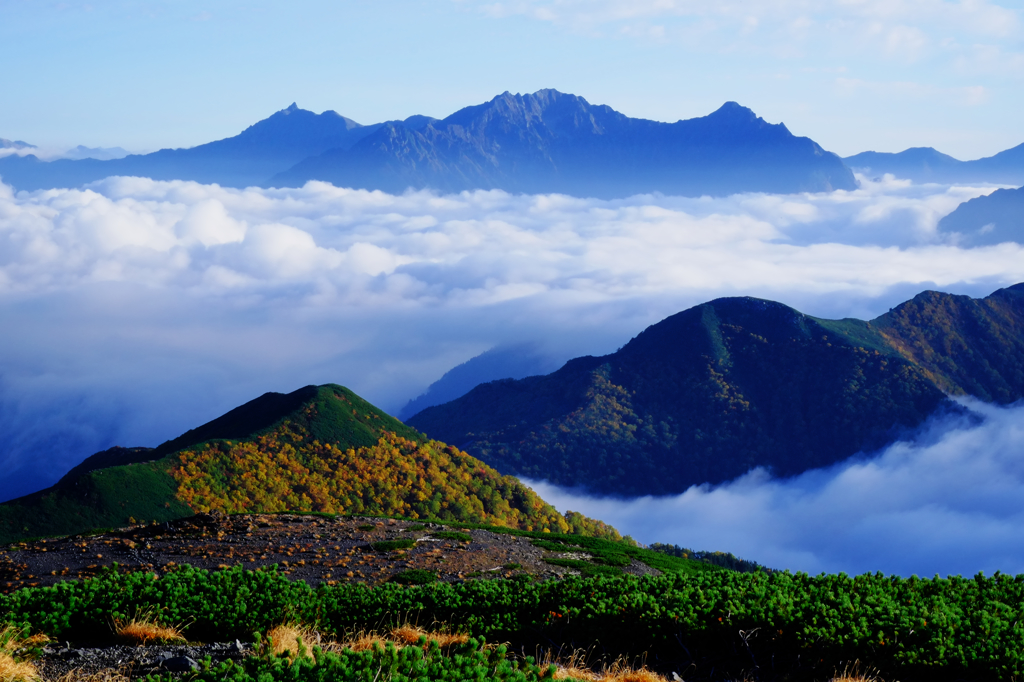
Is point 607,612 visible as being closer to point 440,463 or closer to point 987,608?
point 987,608

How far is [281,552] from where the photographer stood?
130 ft

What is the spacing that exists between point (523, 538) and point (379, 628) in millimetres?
30045

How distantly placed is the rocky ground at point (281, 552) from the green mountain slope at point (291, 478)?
1679 inches

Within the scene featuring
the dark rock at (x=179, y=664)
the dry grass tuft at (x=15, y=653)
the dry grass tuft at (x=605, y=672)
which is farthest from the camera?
the dry grass tuft at (x=605, y=672)

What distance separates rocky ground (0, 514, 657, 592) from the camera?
120 feet

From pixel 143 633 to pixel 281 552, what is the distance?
76.9 ft

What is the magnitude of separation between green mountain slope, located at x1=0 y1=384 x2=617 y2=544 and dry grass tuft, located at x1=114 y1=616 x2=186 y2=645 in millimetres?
68894

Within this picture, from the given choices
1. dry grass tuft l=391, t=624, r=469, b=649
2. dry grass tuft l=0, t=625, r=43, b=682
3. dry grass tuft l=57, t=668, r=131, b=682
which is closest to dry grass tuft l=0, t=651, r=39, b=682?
dry grass tuft l=0, t=625, r=43, b=682

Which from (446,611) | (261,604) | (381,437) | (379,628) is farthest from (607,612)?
(381,437)

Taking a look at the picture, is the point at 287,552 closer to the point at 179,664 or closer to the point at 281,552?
the point at 281,552

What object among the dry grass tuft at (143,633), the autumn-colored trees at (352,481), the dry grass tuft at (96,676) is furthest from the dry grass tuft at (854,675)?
the autumn-colored trees at (352,481)

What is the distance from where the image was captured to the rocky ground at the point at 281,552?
36719 mm

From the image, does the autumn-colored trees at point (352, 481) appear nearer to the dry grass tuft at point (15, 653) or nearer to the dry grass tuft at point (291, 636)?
the dry grass tuft at point (291, 636)

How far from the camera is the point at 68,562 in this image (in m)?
37.6
